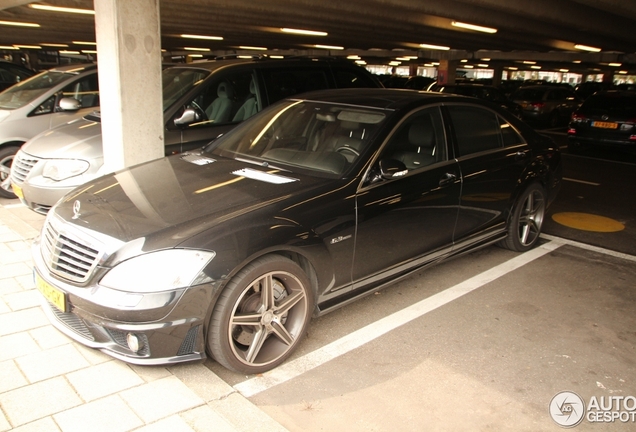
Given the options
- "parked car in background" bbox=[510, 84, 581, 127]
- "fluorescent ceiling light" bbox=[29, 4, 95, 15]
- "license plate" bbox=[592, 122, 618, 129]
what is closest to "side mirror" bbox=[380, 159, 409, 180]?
"license plate" bbox=[592, 122, 618, 129]

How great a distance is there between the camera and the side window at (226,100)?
240 inches

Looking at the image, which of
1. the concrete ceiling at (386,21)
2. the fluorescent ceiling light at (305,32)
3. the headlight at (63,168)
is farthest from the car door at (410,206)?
the fluorescent ceiling light at (305,32)

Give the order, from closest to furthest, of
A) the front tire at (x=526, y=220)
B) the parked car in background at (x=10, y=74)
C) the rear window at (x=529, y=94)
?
the front tire at (x=526, y=220), the parked car in background at (x=10, y=74), the rear window at (x=529, y=94)

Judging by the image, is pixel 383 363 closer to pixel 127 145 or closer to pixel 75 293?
pixel 75 293

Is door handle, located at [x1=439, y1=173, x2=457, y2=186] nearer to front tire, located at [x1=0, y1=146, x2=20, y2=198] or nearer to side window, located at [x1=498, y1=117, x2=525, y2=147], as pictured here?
side window, located at [x1=498, y1=117, x2=525, y2=147]

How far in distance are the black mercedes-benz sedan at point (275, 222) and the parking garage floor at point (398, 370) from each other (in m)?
0.22

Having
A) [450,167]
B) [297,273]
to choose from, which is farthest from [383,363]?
[450,167]

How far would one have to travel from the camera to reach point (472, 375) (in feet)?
11.3

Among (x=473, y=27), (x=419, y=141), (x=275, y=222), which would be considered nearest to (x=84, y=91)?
(x=419, y=141)

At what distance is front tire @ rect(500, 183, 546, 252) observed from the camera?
5312 millimetres

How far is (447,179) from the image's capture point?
4.41 meters

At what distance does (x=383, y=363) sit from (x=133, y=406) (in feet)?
5.13

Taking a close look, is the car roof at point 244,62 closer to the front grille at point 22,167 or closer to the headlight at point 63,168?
the headlight at point 63,168

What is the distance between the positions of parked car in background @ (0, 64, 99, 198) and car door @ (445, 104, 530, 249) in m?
5.14
